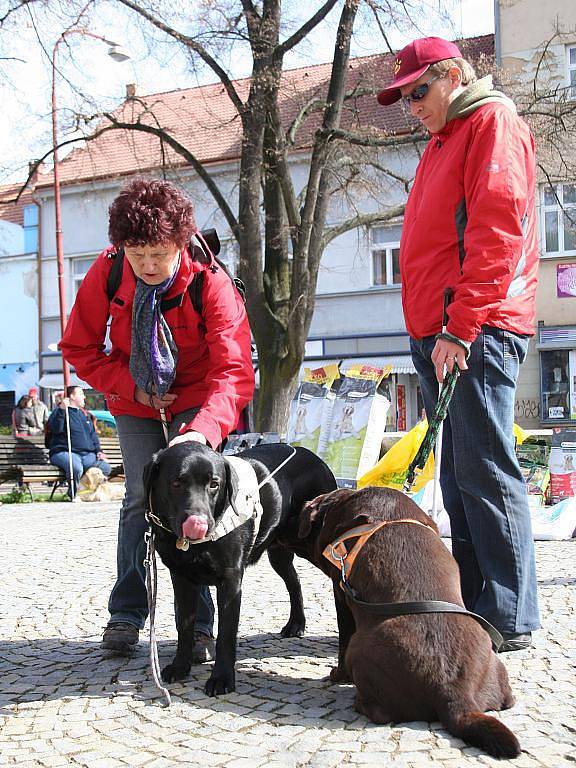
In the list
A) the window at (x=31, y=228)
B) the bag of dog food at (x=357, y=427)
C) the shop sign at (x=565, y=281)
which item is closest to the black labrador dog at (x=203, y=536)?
the bag of dog food at (x=357, y=427)

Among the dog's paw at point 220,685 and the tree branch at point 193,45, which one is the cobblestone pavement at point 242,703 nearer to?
the dog's paw at point 220,685

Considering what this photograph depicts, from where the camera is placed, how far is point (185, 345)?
12.7 feet

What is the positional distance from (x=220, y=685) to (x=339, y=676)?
1.45 feet

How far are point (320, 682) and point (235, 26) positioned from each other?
11.7 m

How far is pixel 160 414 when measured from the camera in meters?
3.92

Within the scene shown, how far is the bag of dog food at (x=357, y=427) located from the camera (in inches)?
356

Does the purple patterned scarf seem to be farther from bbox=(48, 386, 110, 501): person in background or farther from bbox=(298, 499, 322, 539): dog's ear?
bbox=(48, 386, 110, 501): person in background

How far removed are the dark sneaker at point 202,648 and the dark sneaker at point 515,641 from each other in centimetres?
121

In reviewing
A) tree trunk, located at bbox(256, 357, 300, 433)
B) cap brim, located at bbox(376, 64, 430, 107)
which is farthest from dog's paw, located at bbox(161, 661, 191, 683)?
tree trunk, located at bbox(256, 357, 300, 433)

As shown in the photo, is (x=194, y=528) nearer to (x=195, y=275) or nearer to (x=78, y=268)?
(x=195, y=275)

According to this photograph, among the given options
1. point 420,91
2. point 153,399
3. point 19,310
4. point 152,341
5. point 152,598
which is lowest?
point 152,598

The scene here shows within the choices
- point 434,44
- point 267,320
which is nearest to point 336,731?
point 434,44

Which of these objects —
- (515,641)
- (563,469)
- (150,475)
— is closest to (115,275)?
(150,475)

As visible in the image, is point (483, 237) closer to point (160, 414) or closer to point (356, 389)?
point (160, 414)
